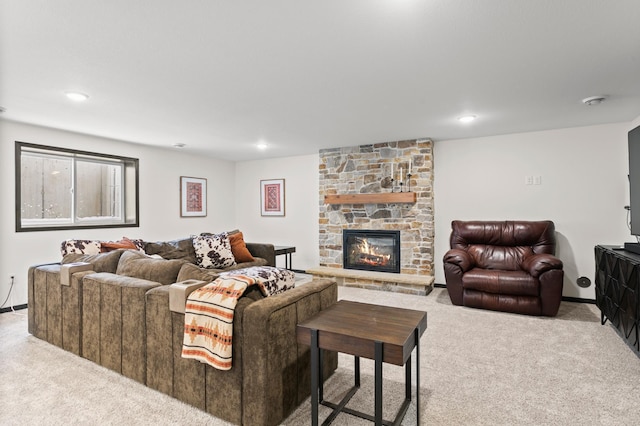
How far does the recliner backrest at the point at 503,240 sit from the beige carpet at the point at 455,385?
1162 millimetres

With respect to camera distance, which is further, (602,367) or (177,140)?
(177,140)

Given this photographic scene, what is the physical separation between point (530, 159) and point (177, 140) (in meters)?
5.03

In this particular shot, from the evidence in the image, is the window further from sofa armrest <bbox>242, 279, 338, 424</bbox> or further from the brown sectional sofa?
sofa armrest <bbox>242, 279, 338, 424</bbox>

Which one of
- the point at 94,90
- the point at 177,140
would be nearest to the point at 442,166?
the point at 177,140

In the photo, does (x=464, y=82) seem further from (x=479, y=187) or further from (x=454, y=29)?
(x=479, y=187)

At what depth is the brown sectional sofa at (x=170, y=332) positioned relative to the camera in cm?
177

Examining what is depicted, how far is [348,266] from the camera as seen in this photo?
572 cm

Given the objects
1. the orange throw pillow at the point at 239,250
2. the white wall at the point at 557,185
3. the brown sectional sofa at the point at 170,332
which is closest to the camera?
the brown sectional sofa at the point at 170,332

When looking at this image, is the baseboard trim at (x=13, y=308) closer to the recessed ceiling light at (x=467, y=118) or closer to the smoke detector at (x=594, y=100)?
the recessed ceiling light at (x=467, y=118)

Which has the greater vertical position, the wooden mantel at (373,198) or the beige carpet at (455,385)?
the wooden mantel at (373,198)

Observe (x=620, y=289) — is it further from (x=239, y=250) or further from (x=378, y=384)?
(x=239, y=250)

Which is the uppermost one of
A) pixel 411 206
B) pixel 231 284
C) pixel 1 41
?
pixel 1 41

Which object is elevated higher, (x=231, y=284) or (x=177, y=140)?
(x=177, y=140)

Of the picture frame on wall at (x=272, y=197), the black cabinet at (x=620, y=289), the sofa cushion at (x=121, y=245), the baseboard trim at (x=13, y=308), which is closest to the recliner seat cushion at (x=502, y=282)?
the black cabinet at (x=620, y=289)
